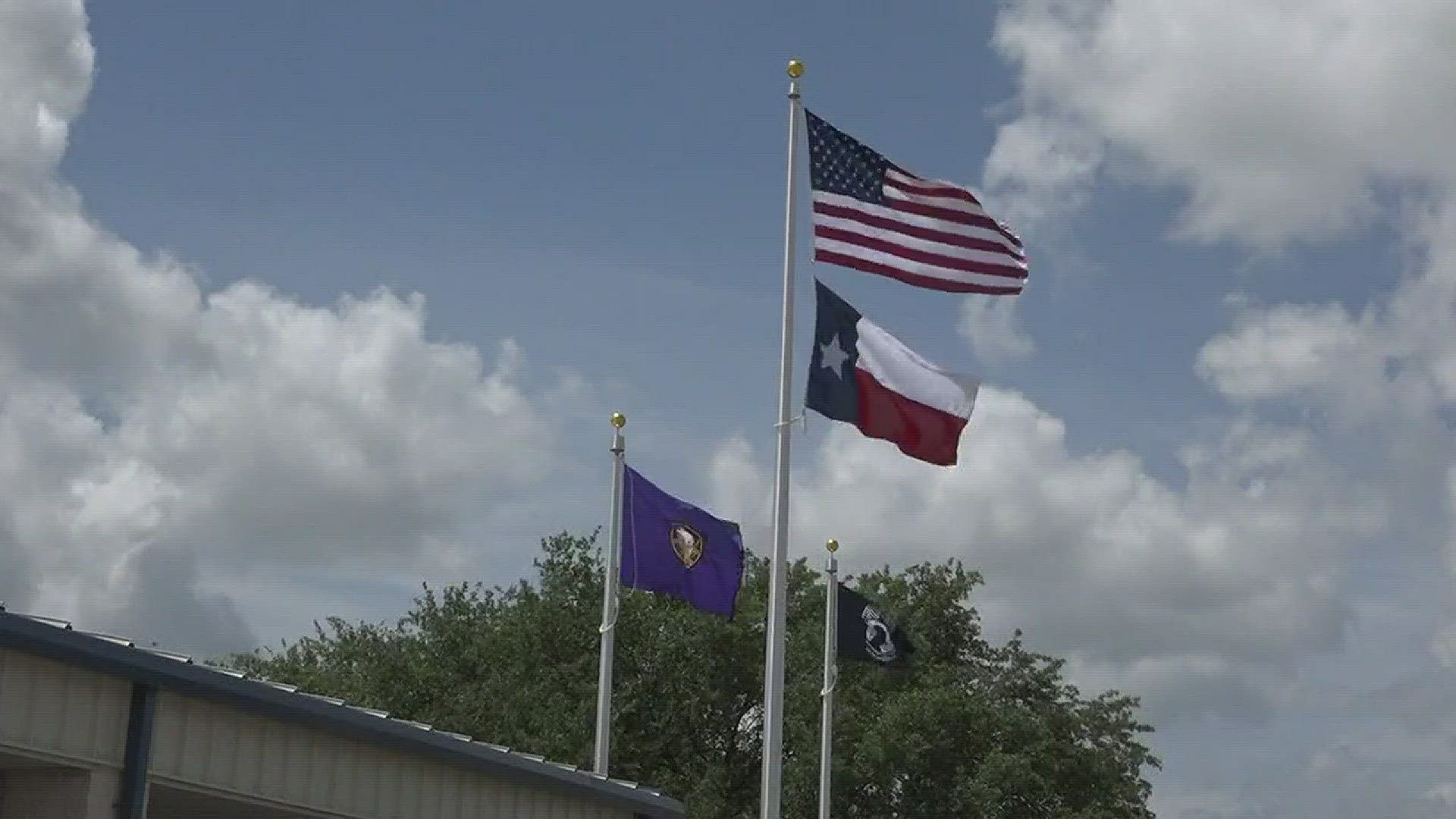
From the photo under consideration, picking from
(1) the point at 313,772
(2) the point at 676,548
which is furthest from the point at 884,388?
(1) the point at 313,772

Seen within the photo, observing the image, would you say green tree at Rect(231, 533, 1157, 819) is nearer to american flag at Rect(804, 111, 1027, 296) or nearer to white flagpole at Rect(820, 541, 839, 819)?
white flagpole at Rect(820, 541, 839, 819)

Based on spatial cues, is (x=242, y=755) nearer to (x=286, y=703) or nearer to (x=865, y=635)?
(x=286, y=703)

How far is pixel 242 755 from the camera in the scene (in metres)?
16.2

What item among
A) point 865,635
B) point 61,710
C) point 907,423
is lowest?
point 61,710

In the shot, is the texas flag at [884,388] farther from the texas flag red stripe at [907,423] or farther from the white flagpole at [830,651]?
the white flagpole at [830,651]

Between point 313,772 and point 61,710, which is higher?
point 313,772

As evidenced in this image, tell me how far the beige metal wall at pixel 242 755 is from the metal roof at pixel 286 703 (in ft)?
0.38

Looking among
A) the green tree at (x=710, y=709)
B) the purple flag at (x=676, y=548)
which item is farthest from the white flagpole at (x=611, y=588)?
the green tree at (x=710, y=709)

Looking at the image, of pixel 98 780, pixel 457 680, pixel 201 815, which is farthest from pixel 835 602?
Result: pixel 457 680

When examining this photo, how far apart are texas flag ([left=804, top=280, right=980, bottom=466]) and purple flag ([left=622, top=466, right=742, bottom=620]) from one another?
20.4ft

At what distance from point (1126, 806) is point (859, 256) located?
4008 centimetres

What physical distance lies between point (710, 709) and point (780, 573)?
109 ft

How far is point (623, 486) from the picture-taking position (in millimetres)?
26953

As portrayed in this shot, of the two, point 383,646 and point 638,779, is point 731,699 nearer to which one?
point 638,779
